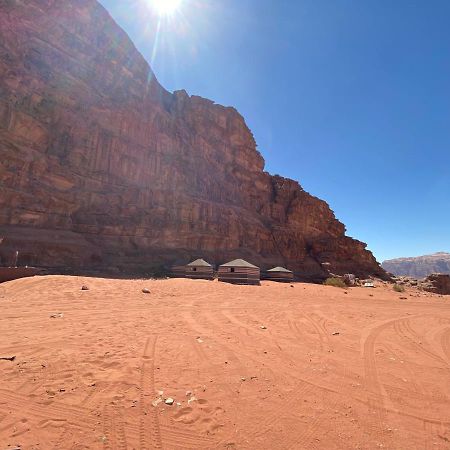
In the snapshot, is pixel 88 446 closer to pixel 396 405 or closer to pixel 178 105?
pixel 396 405

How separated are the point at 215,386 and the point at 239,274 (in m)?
30.5

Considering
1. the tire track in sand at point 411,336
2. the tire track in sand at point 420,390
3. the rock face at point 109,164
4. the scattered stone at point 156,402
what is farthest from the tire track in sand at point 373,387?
the rock face at point 109,164

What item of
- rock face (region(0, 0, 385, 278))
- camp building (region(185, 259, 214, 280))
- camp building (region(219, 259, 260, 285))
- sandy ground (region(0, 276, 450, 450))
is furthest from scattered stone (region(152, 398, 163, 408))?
camp building (region(185, 259, 214, 280))

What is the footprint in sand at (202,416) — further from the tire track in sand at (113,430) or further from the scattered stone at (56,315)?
the scattered stone at (56,315)

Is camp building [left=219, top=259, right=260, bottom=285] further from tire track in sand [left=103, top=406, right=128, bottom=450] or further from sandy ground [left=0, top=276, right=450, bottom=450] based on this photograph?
tire track in sand [left=103, top=406, right=128, bottom=450]

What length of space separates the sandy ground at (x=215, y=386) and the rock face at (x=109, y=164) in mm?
26889

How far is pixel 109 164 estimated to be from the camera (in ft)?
A: 149

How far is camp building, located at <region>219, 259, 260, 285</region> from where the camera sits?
3488 cm

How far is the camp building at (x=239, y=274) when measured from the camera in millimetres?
34875

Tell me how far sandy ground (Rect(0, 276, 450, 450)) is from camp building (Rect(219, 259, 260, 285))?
82.2 ft

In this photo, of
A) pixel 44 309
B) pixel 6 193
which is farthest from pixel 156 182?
pixel 44 309

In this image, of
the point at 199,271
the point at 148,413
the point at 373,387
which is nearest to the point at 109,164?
the point at 199,271

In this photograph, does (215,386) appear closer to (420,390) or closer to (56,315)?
(420,390)

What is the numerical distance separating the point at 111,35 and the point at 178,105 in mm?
18219
